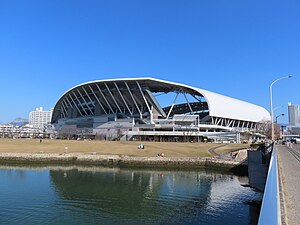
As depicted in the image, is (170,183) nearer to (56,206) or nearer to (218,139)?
(56,206)

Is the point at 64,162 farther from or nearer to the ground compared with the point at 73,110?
nearer to the ground

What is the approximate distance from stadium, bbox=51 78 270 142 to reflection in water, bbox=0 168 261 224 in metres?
63.8

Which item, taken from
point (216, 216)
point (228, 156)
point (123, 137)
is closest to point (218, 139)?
point (123, 137)

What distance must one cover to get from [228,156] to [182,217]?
33372mm

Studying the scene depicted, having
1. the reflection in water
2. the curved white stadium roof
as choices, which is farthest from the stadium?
the reflection in water

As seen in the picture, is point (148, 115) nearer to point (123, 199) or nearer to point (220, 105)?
point (220, 105)

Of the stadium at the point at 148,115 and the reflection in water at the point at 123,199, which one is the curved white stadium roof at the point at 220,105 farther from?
the reflection in water at the point at 123,199

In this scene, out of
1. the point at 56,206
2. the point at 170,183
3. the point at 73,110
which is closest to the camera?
the point at 56,206

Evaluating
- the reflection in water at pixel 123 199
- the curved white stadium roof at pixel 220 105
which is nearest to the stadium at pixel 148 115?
the curved white stadium roof at pixel 220 105

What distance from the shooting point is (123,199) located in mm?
24875

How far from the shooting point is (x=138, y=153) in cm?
5488

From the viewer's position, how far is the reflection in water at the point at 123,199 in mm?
19141

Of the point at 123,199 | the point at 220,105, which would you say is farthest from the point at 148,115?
the point at 123,199

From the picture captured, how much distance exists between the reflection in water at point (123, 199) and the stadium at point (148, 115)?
209ft
